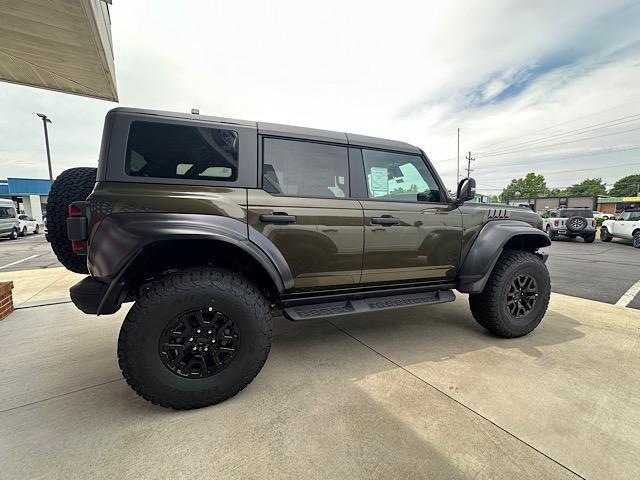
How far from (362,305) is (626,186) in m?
94.7

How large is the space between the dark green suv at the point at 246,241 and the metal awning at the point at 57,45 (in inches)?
127

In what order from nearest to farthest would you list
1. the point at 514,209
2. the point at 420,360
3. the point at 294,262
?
1. the point at 294,262
2. the point at 420,360
3. the point at 514,209

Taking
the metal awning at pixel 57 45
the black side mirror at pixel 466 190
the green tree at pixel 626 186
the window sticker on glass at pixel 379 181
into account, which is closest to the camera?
the window sticker on glass at pixel 379 181

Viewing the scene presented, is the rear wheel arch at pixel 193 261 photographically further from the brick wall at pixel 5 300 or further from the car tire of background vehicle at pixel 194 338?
the brick wall at pixel 5 300

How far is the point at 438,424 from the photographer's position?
5.41 ft

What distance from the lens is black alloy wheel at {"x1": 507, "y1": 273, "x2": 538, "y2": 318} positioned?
9.12ft

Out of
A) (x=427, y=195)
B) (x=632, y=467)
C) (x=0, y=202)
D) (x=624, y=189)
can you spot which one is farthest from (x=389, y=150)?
(x=624, y=189)

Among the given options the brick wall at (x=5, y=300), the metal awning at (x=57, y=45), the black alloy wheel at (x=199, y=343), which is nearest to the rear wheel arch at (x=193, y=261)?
the black alloy wheel at (x=199, y=343)

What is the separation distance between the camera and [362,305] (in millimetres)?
2334

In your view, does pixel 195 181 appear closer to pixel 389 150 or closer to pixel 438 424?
pixel 389 150

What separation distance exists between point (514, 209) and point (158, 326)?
3.41m

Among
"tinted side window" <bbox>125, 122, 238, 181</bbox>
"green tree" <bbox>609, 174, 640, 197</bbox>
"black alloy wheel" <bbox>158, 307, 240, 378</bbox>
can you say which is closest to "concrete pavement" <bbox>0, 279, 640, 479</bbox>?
"black alloy wheel" <bbox>158, 307, 240, 378</bbox>

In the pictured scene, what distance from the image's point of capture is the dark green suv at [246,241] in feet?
5.49

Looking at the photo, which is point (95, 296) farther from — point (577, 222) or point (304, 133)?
point (577, 222)
